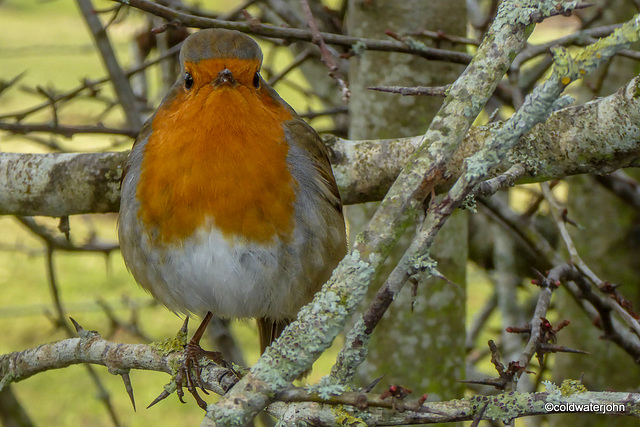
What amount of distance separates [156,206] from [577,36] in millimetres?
1502

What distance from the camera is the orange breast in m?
2.21

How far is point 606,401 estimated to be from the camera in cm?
132

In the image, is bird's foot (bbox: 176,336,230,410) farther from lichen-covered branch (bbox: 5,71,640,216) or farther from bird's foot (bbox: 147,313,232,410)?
lichen-covered branch (bbox: 5,71,640,216)

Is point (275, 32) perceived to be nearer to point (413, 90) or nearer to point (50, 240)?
point (413, 90)

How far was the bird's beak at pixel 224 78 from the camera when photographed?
7.21ft

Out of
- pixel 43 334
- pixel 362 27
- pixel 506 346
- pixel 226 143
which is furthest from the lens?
pixel 43 334

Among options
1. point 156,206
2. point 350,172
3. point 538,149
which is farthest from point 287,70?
point 538,149

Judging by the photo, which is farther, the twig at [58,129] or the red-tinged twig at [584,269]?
the twig at [58,129]

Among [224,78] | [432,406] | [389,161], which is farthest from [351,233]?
[432,406]

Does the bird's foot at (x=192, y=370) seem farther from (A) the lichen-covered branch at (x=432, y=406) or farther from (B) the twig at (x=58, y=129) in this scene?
(B) the twig at (x=58, y=129)

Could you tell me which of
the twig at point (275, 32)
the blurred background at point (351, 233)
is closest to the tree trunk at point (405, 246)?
the blurred background at point (351, 233)

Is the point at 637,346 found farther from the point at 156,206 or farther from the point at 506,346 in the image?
the point at 156,206

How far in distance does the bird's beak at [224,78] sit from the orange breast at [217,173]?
0.02 metres

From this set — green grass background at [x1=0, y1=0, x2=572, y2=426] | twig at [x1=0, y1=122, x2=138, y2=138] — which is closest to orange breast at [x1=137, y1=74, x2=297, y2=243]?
twig at [x1=0, y1=122, x2=138, y2=138]
